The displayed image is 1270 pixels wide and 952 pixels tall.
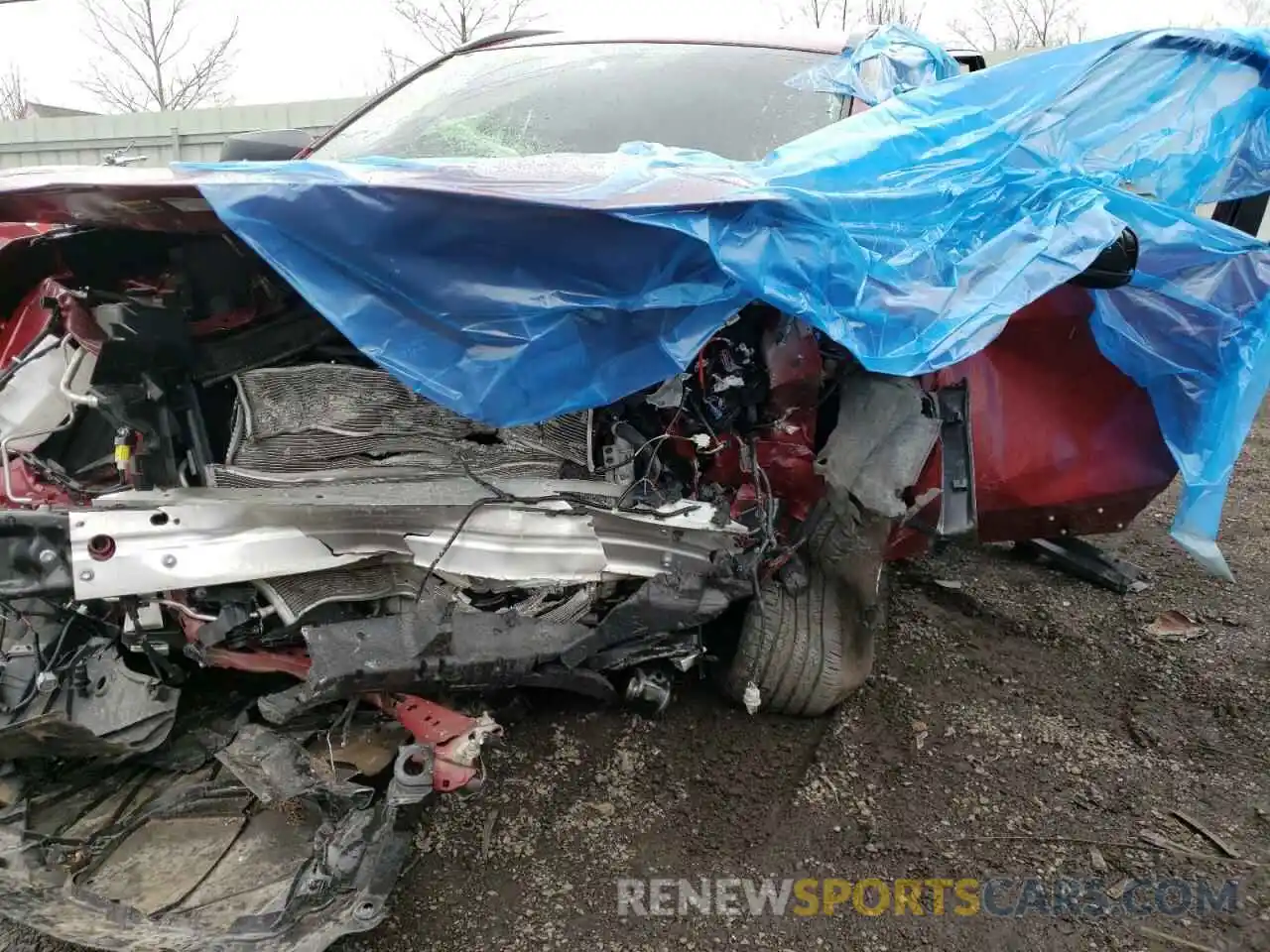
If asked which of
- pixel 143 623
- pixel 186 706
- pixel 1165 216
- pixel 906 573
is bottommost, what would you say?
pixel 906 573

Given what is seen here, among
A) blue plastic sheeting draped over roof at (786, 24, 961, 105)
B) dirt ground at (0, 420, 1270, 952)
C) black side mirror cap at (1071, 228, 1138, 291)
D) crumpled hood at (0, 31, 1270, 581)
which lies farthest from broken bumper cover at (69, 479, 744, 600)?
blue plastic sheeting draped over roof at (786, 24, 961, 105)

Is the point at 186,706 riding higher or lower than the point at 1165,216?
lower

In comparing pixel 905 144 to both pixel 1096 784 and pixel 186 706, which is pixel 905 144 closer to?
pixel 1096 784

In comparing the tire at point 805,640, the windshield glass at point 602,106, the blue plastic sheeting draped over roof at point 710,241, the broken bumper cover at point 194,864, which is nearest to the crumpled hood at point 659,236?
the blue plastic sheeting draped over roof at point 710,241

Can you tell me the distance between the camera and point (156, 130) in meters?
11.6

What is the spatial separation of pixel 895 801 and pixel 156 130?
1257 cm

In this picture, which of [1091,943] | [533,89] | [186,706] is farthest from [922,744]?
[533,89]

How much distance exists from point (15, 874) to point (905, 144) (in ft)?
7.68

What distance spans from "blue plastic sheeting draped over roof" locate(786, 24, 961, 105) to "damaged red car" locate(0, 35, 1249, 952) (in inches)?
16.3

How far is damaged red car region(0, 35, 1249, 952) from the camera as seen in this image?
71.1 inches

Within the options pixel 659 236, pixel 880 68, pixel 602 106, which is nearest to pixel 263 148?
pixel 602 106

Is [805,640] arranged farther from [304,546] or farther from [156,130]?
[156,130]

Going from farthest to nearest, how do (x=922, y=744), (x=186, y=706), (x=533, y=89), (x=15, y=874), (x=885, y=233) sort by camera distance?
(x=533, y=89)
(x=922, y=744)
(x=186, y=706)
(x=885, y=233)
(x=15, y=874)

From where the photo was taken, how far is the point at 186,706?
230 cm
